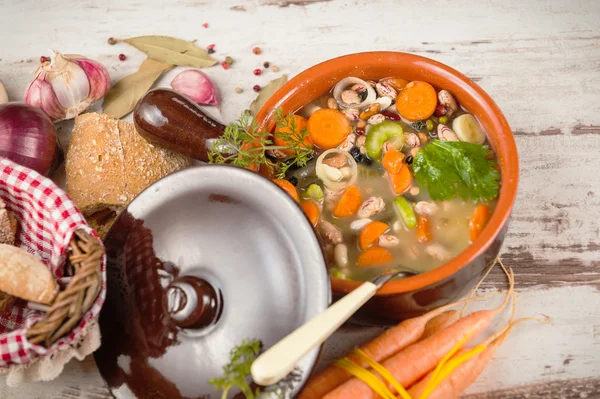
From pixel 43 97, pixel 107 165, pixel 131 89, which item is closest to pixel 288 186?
pixel 107 165

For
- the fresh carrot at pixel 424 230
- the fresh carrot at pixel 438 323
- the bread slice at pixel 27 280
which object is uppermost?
the fresh carrot at pixel 424 230

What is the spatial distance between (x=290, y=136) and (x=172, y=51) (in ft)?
2.49

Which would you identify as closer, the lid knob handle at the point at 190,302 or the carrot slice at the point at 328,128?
the lid knob handle at the point at 190,302

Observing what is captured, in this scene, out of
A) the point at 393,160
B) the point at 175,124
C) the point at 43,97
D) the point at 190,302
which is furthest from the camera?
the point at 43,97

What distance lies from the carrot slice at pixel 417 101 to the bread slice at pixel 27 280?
1.18m

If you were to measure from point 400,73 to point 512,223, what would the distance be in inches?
26.2

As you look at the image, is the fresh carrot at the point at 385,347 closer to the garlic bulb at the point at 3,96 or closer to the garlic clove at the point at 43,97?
the garlic clove at the point at 43,97

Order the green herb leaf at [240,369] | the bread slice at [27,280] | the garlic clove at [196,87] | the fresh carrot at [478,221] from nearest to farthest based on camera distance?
the green herb leaf at [240,369] → the bread slice at [27,280] → the fresh carrot at [478,221] → the garlic clove at [196,87]

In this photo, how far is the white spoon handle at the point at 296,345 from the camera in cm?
143

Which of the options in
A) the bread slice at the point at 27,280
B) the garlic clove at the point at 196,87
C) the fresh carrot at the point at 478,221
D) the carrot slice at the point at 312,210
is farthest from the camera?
the garlic clove at the point at 196,87

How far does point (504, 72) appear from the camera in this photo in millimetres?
2438

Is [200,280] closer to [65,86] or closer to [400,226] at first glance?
[400,226]

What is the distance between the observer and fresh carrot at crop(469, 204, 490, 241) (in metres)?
1.91

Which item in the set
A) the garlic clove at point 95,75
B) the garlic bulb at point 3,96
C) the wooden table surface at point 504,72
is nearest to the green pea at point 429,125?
the wooden table surface at point 504,72
